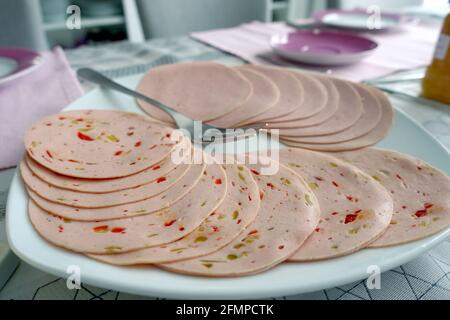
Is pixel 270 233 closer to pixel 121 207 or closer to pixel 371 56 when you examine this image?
pixel 121 207

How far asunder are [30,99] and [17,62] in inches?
7.3

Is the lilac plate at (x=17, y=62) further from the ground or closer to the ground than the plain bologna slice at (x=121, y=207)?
further from the ground

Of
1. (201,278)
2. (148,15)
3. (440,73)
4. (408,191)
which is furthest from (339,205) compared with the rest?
(148,15)

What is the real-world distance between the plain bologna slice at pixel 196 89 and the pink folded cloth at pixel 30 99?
219mm

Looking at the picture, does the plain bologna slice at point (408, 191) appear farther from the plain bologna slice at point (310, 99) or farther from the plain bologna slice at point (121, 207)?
the plain bologna slice at point (121, 207)

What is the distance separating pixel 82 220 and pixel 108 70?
902 millimetres

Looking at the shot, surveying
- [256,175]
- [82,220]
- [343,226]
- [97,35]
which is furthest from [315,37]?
[97,35]

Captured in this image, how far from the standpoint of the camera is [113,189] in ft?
2.28

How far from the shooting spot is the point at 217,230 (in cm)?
62

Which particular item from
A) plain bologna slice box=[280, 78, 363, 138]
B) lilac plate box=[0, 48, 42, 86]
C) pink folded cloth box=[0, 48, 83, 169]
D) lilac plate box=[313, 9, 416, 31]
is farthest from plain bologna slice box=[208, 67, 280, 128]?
lilac plate box=[313, 9, 416, 31]

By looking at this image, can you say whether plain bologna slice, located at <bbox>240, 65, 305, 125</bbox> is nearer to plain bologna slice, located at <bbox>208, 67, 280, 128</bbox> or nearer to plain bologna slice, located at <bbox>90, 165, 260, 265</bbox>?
plain bologna slice, located at <bbox>208, 67, 280, 128</bbox>

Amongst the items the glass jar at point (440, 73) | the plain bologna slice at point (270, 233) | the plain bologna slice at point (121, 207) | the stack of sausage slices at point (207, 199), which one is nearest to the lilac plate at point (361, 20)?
the glass jar at point (440, 73)

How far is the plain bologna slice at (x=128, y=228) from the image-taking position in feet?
1.89

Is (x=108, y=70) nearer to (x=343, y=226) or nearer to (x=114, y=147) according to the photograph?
(x=114, y=147)
